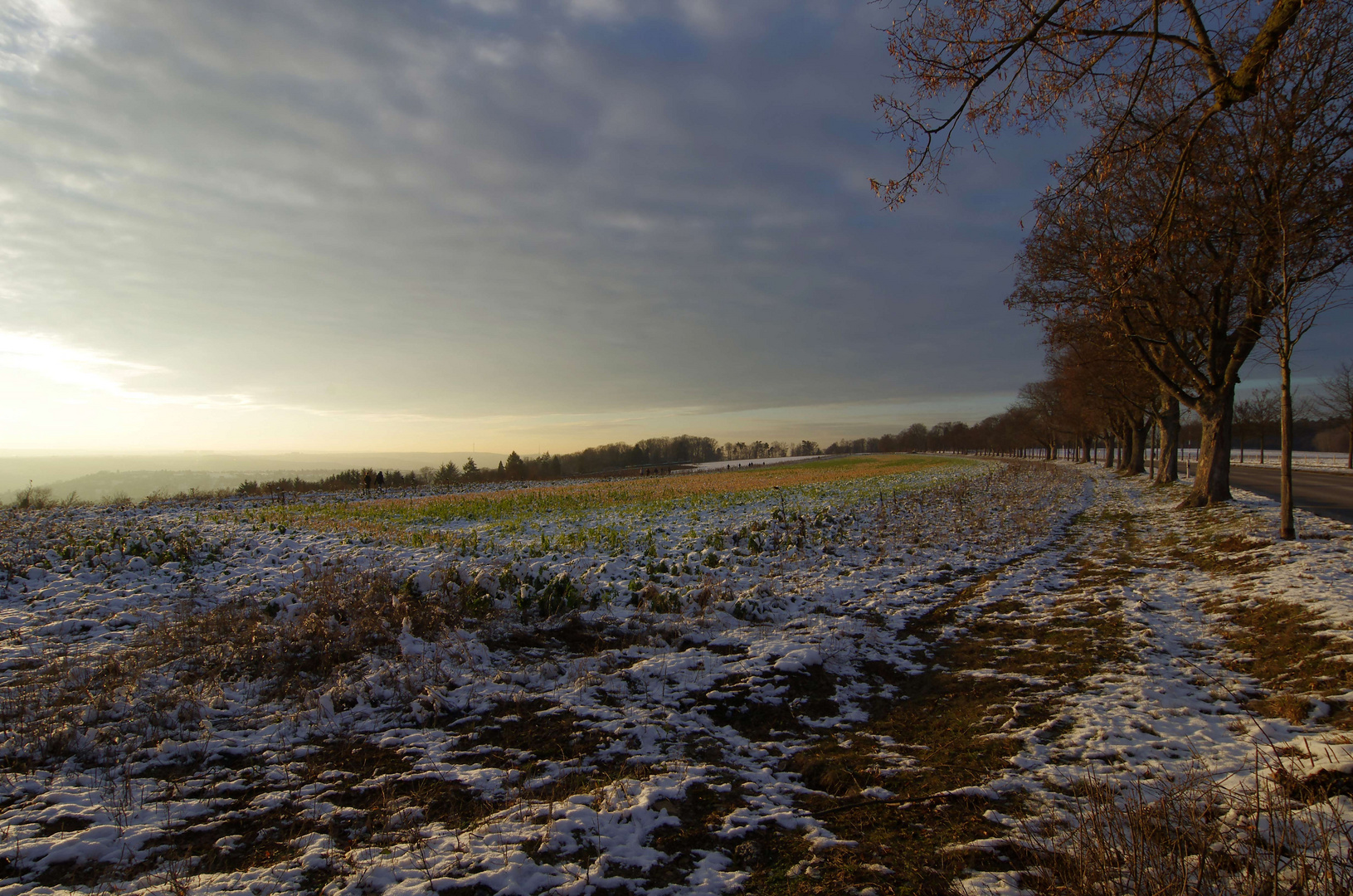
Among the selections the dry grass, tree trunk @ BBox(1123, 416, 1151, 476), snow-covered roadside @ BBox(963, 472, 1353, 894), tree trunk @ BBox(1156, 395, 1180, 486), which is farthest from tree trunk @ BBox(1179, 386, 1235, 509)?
tree trunk @ BBox(1123, 416, 1151, 476)

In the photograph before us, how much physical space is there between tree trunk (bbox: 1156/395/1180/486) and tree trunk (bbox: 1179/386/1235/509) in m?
11.7

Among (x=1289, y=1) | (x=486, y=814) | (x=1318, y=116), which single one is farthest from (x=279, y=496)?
(x=1318, y=116)

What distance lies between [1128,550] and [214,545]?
73.0 ft

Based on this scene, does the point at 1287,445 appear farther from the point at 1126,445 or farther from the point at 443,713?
the point at 1126,445

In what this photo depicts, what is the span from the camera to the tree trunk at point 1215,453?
55.9ft

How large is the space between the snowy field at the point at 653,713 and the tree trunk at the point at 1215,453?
18.1 feet

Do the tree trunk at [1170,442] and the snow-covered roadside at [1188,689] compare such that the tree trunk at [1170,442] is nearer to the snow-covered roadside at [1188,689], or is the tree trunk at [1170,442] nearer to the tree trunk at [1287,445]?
the snow-covered roadside at [1188,689]

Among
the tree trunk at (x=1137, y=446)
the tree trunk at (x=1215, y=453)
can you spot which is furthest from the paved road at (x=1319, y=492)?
the tree trunk at (x=1137, y=446)

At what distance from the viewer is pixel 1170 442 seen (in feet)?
93.1

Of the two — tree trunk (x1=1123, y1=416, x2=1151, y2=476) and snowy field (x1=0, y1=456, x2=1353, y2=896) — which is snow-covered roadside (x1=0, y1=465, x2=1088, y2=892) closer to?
snowy field (x1=0, y1=456, x2=1353, y2=896)

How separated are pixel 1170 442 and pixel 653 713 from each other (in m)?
33.6

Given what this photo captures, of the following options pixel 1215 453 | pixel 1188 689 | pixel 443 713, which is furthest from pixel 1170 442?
pixel 443 713

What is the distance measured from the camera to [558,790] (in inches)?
180

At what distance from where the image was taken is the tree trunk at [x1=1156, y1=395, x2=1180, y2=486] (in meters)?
28.0
